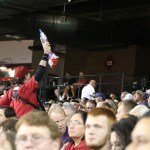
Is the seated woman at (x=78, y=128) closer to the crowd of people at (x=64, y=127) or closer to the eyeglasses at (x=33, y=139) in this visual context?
the crowd of people at (x=64, y=127)

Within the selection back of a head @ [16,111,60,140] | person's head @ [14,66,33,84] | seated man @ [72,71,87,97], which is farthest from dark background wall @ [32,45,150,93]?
back of a head @ [16,111,60,140]

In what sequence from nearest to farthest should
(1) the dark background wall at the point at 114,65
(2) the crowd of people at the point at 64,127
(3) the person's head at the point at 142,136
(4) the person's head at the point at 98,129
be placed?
(3) the person's head at the point at 142,136 < (2) the crowd of people at the point at 64,127 < (4) the person's head at the point at 98,129 < (1) the dark background wall at the point at 114,65

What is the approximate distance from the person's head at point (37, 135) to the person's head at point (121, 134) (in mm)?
426

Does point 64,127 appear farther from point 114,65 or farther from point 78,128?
point 114,65

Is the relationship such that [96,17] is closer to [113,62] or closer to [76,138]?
[113,62]

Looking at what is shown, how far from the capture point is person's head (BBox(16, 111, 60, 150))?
2734mm

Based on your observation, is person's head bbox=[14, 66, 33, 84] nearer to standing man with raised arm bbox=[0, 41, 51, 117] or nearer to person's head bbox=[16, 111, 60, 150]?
standing man with raised arm bbox=[0, 41, 51, 117]

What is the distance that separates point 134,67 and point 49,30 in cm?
501

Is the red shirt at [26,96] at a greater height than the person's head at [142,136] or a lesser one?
lesser

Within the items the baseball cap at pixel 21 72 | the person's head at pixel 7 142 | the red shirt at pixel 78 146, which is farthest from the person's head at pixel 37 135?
A: the baseball cap at pixel 21 72

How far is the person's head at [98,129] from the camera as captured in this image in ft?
12.5

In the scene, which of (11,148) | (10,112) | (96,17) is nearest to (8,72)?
(96,17)

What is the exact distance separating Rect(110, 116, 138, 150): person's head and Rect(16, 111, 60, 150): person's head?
426 millimetres

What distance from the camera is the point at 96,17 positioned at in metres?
14.7
